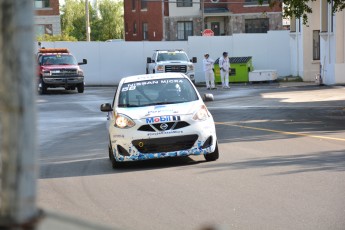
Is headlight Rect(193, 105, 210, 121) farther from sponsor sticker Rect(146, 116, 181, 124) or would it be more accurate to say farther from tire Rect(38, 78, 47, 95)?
tire Rect(38, 78, 47, 95)

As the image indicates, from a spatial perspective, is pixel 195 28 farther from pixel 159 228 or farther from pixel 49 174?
pixel 159 228

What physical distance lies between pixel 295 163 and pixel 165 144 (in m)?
2.11

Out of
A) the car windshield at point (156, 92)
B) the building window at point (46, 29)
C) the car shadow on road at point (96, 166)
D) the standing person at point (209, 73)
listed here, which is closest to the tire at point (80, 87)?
the standing person at point (209, 73)

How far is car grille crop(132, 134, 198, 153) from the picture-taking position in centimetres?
1194

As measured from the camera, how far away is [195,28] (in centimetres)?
6575

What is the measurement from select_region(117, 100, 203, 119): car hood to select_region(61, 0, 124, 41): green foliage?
77.8 m

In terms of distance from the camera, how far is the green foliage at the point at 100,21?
294ft

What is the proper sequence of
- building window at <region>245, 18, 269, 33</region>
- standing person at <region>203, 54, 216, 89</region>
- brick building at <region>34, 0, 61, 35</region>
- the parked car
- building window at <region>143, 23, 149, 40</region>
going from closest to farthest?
the parked car, standing person at <region>203, 54, 216, 89</region>, building window at <region>245, 18, 269, 33</region>, brick building at <region>34, 0, 61, 35</region>, building window at <region>143, 23, 149, 40</region>

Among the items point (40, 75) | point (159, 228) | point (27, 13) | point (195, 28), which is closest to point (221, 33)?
point (195, 28)

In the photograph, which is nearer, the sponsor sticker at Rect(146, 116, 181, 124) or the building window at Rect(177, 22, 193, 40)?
the sponsor sticker at Rect(146, 116, 181, 124)

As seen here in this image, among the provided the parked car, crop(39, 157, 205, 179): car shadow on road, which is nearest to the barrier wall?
the parked car

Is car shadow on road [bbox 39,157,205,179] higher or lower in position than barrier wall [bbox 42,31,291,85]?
lower

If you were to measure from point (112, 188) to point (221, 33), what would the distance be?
191ft

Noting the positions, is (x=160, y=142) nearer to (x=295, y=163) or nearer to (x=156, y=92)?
(x=156, y=92)
